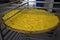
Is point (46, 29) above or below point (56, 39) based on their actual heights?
above

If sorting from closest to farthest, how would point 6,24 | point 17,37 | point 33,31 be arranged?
point 33,31 → point 6,24 → point 17,37

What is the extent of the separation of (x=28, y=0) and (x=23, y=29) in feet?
2.31

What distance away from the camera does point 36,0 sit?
135 centimetres

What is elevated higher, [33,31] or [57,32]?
[33,31]

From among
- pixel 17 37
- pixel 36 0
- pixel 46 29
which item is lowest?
pixel 17 37

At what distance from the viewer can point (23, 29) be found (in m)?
0.71

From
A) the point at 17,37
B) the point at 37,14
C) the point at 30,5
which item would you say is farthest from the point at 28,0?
the point at 17,37

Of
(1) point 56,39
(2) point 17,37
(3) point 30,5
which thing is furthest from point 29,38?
(3) point 30,5

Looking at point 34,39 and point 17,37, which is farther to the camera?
point 34,39

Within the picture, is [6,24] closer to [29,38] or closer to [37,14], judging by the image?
[37,14]

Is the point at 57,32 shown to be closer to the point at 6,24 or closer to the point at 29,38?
the point at 29,38

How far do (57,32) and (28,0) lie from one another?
25.1 inches

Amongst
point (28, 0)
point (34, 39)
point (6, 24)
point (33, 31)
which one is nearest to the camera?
point (33, 31)

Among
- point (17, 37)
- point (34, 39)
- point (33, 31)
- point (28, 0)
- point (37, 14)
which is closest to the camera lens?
point (33, 31)
